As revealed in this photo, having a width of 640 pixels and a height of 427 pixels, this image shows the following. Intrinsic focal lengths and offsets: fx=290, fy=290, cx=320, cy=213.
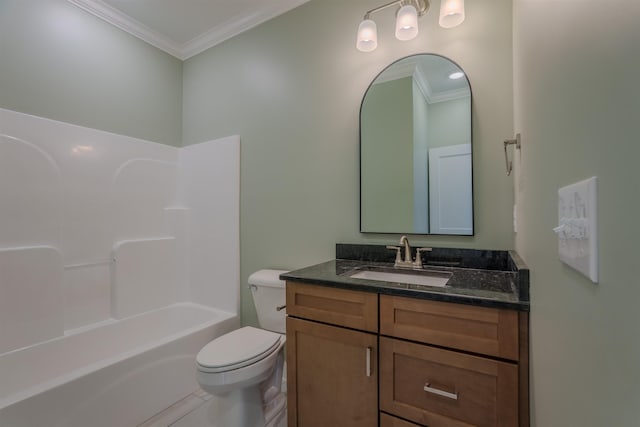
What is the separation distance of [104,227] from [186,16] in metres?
1.69

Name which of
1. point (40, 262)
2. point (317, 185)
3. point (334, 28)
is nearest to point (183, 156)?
Answer: point (40, 262)

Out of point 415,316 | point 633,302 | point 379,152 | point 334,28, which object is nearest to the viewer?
point 633,302

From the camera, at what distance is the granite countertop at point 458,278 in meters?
0.95

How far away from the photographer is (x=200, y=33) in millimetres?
2404

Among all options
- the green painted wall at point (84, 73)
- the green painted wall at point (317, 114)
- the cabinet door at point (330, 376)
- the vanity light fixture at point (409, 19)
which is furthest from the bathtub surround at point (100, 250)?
the vanity light fixture at point (409, 19)

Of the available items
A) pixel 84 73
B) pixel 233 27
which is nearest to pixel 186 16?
pixel 233 27

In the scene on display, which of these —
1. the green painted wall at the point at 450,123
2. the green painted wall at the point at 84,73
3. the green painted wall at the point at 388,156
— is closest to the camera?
the green painted wall at the point at 450,123

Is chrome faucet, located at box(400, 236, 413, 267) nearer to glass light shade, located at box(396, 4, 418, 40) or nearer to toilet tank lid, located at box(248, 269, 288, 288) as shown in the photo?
toilet tank lid, located at box(248, 269, 288, 288)

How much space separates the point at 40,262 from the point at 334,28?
2343mm

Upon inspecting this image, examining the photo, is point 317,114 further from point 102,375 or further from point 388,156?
point 102,375

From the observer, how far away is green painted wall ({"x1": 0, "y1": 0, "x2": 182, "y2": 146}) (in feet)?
5.81

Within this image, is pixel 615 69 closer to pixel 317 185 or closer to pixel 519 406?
pixel 519 406

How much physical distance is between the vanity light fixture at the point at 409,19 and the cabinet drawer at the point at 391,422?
173 centimetres

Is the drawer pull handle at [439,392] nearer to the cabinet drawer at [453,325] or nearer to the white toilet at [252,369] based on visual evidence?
the cabinet drawer at [453,325]
